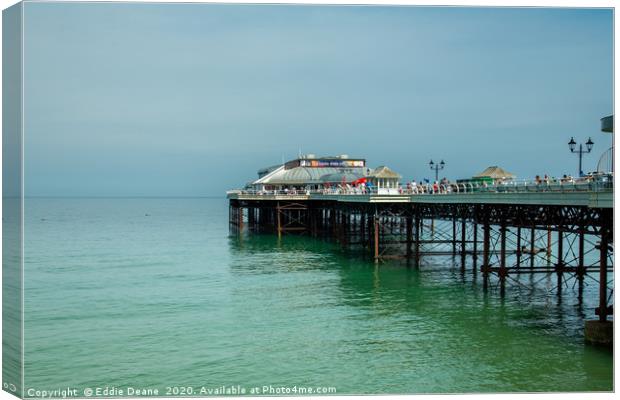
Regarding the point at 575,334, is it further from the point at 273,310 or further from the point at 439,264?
the point at 439,264

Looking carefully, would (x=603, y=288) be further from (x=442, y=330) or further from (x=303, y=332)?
(x=303, y=332)

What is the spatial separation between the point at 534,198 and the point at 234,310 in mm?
12549

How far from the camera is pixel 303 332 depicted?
24969 millimetres

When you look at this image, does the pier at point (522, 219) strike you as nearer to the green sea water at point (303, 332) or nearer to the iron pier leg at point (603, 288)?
the iron pier leg at point (603, 288)

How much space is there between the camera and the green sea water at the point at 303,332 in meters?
19.7

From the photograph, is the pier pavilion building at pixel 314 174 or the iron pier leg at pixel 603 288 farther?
the pier pavilion building at pixel 314 174

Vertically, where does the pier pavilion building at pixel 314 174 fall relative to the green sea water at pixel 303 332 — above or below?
above

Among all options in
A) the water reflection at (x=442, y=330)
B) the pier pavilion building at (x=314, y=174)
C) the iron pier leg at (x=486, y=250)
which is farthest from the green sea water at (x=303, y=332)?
the pier pavilion building at (x=314, y=174)

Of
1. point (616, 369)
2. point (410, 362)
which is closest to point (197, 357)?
point (410, 362)

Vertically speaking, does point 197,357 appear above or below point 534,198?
below

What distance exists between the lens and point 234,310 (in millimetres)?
29250

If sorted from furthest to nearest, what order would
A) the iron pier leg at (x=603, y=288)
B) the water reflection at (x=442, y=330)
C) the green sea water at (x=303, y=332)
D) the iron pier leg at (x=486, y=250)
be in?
1. the iron pier leg at (x=486, y=250)
2. the iron pier leg at (x=603, y=288)
3. the green sea water at (x=303, y=332)
4. the water reflection at (x=442, y=330)

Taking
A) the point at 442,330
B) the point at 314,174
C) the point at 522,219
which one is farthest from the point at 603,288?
the point at 314,174

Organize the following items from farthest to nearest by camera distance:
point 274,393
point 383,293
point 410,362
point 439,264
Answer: point 439,264
point 383,293
point 410,362
point 274,393
